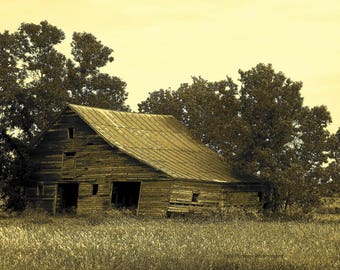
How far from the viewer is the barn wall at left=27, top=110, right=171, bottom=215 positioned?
38438mm

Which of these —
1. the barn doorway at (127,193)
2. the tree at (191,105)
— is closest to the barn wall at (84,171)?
the barn doorway at (127,193)

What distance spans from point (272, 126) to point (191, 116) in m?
20.5

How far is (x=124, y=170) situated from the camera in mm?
39812

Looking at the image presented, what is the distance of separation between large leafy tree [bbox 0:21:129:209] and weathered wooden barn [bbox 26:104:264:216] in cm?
883

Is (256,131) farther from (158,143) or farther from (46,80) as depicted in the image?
(46,80)

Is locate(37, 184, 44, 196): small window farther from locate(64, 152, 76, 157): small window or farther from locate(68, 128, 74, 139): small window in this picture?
locate(68, 128, 74, 139): small window

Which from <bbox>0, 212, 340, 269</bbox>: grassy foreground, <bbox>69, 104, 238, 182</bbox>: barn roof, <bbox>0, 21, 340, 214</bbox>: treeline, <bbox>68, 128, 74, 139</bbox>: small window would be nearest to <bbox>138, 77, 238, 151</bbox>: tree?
<bbox>0, 21, 340, 214</bbox>: treeline

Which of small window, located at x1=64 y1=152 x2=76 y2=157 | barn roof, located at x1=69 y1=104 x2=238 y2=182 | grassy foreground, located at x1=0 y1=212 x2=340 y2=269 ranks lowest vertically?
grassy foreground, located at x1=0 y1=212 x2=340 y2=269

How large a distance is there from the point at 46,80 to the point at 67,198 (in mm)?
16198

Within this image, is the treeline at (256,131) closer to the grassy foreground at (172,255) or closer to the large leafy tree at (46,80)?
the large leafy tree at (46,80)

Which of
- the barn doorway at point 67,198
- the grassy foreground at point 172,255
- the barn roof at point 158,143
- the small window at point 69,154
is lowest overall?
the barn doorway at point 67,198

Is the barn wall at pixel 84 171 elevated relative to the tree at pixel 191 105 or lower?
lower

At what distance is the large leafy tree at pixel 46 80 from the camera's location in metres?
53.7

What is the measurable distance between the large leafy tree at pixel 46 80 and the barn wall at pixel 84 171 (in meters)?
8.50
